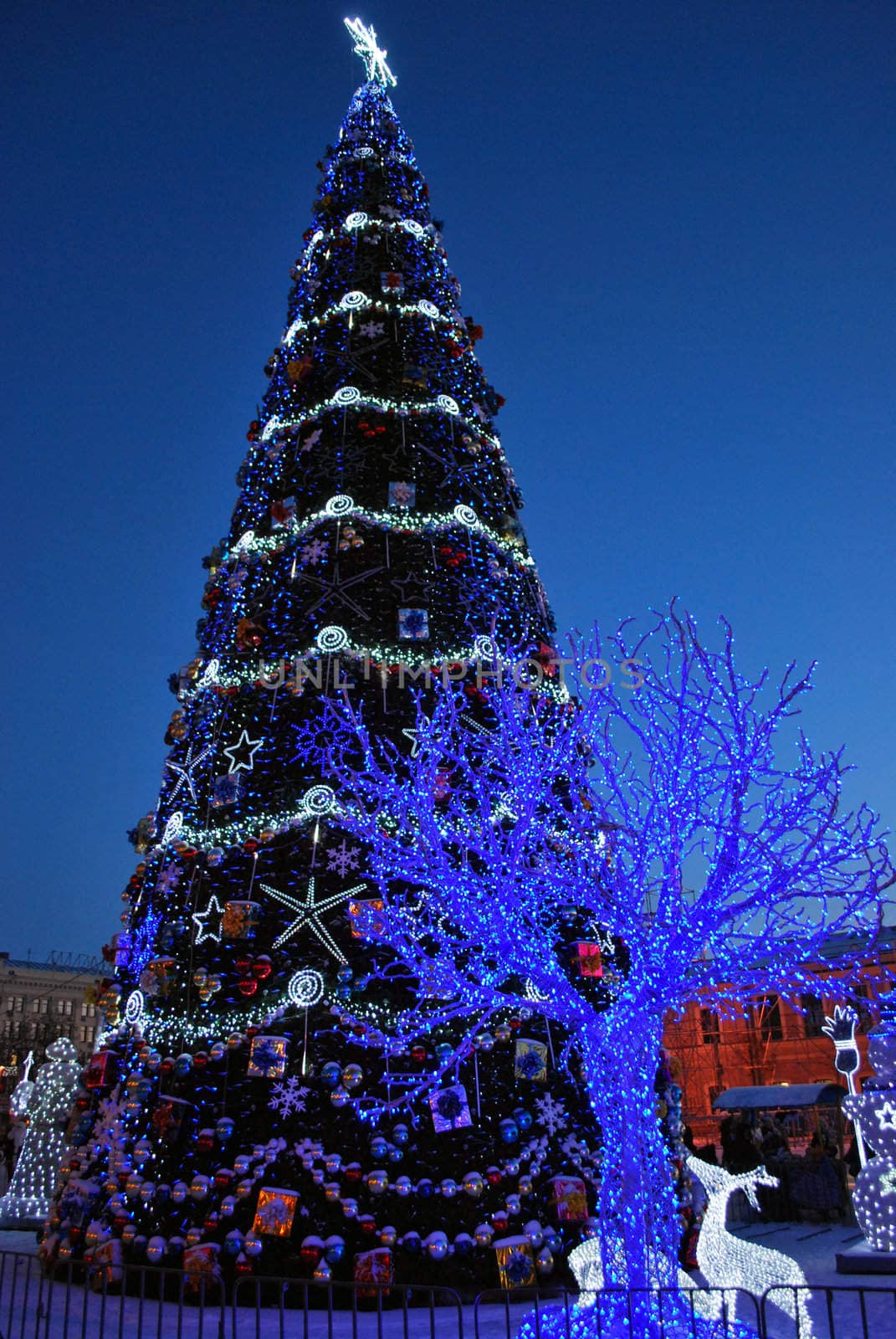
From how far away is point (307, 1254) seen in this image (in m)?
6.41

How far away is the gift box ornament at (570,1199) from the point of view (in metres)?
6.70

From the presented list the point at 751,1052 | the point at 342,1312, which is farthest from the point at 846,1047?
the point at 751,1052

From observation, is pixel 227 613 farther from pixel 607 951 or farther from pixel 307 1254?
pixel 307 1254

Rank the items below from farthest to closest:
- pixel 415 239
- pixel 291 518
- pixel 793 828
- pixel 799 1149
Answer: pixel 799 1149, pixel 415 239, pixel 291 518, pixel 793 828

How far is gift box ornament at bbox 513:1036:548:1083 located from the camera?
7.14 m

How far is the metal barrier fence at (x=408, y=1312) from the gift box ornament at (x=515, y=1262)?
0.10 meters

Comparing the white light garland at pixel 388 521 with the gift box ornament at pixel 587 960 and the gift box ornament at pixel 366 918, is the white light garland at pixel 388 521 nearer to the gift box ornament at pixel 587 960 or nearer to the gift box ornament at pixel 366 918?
the gift box ornament at pixel 366 918

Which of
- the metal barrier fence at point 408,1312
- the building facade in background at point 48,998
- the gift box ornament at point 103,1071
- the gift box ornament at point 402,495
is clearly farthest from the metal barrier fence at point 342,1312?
the building facade in background at point 48,998

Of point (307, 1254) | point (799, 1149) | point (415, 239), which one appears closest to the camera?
point (307, 1254)

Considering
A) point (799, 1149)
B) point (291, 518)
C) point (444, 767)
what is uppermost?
point (291, 518)

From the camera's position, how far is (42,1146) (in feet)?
37.3

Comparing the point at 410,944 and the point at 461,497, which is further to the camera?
the point at 461,497

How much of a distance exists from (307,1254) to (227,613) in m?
5.79

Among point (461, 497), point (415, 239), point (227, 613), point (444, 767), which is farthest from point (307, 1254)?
point (415, 239)
